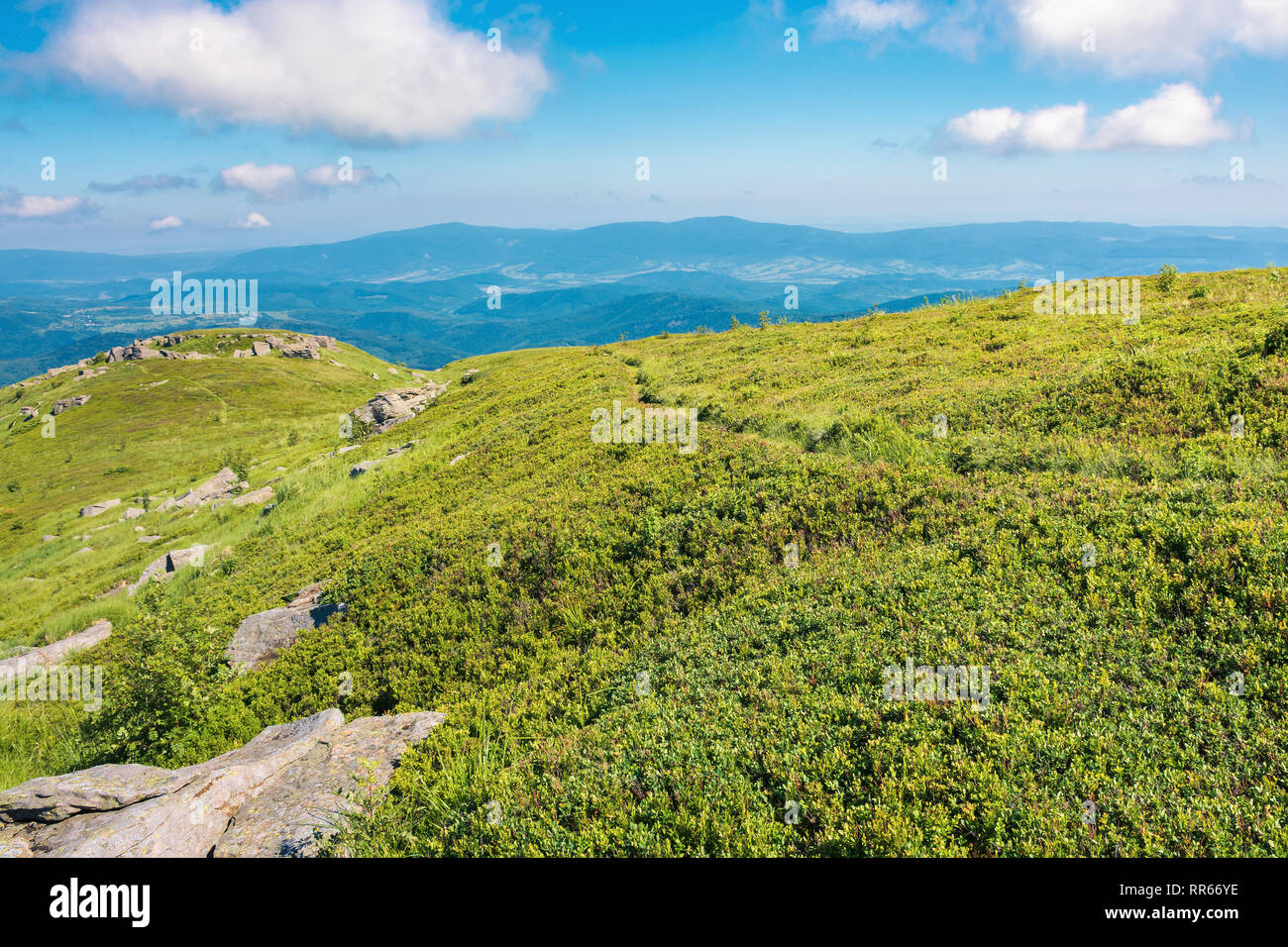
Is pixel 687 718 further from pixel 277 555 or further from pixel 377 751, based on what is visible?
pixel 277 555

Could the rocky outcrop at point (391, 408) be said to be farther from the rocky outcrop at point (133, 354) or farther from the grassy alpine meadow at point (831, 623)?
the rocky outcrop at point (133, 354)

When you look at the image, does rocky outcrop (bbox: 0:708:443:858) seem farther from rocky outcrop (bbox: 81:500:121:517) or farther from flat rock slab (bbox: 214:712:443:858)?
rocky outcrop (bbox: 81:500:121:517)

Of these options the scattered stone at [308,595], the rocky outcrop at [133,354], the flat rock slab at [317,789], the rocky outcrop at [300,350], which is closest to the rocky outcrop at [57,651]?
the scattered stone at [308,595]

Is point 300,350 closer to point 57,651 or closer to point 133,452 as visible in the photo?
point 133,452

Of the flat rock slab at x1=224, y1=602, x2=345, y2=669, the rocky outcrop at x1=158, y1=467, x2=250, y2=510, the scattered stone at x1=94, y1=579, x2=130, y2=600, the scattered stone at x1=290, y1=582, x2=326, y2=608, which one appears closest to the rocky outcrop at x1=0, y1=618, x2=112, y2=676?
the scattered stone at x1=94, y1=579, x2=130, y2=600
